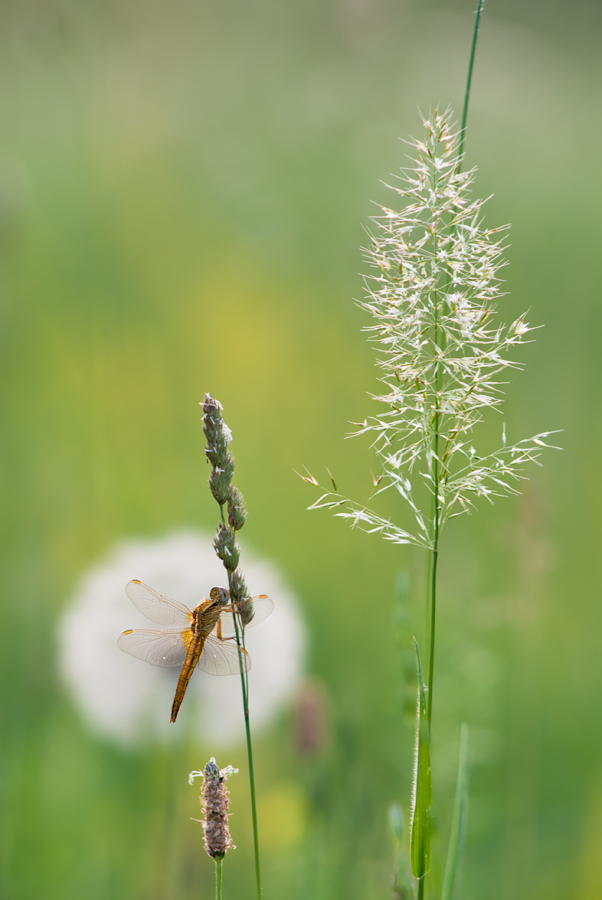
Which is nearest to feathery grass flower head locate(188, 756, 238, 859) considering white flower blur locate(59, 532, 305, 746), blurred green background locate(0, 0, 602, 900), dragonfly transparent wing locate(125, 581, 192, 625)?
blurred green background locate(0, 0, 602, 900)

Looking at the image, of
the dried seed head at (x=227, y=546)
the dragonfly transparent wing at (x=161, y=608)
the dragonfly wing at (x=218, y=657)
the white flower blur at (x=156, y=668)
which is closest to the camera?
the dried seed head at (x=227, y=546)

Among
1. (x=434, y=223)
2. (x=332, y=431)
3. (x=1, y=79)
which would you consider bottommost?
(x=434, y=223)

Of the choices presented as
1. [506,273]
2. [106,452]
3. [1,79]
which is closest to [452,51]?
[506,273]

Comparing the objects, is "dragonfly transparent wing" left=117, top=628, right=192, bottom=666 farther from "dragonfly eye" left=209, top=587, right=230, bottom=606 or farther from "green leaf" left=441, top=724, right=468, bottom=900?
"green leaf" left=441, top=724, right=468, bottom=900

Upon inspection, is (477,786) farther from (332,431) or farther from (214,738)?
(332,431)

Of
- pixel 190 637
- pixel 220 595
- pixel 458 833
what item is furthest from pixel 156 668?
pixel 458 833

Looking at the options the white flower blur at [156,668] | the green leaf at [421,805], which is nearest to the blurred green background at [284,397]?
the white flower blur at [156,668]

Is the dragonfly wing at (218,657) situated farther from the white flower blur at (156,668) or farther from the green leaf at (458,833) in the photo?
the white flower blur at (156,668)
